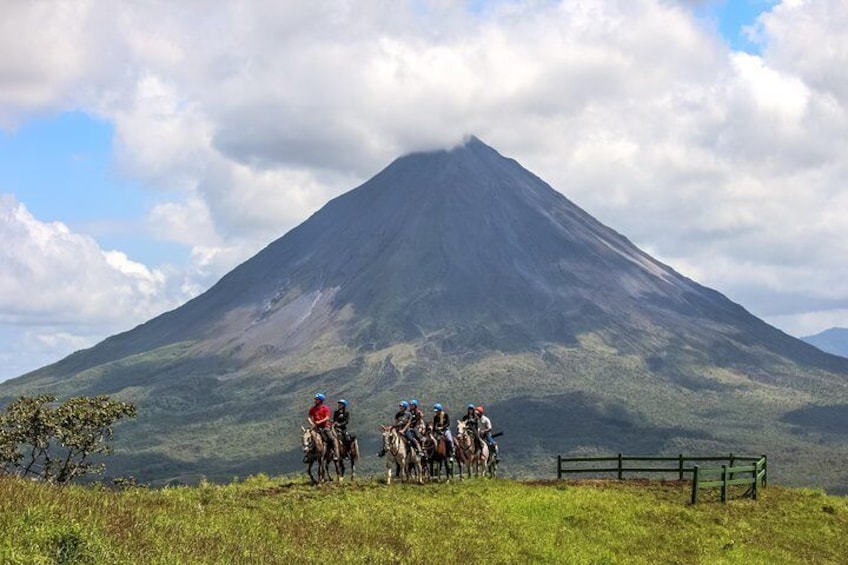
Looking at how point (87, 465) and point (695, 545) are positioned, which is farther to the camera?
point (87, 465)

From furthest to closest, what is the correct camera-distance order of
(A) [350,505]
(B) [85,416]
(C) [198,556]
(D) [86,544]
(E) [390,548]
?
(B) [85,416], (A) [350,505], (E) [390,548], (C) [198,556], (D) [86,544]

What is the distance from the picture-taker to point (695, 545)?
90.4ft

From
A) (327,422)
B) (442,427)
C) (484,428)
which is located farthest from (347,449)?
(484,428)

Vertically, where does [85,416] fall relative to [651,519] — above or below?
above

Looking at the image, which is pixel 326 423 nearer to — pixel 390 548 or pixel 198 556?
pixel 390 548

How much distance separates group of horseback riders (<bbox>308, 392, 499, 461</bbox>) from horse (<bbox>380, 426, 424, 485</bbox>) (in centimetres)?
27

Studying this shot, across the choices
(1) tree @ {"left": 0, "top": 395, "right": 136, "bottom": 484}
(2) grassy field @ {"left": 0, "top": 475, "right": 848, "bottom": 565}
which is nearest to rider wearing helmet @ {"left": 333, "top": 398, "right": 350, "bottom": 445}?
(2) grassy field @ {"left": 0, "top": 475, "right": 848, "bottom": 565}

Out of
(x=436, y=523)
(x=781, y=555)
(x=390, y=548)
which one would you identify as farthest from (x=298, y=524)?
(x=781, y=555)

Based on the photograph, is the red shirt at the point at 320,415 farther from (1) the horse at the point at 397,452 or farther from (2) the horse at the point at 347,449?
(1) the horse at the point at 397,452

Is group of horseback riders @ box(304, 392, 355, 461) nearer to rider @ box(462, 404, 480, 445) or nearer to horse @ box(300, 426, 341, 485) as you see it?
horse @ box(300, 426, 341, 485)

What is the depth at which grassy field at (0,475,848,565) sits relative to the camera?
14109mm

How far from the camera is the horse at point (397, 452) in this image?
1353 inches

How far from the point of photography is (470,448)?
39.9 meters

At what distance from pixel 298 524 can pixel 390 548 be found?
2.43m
